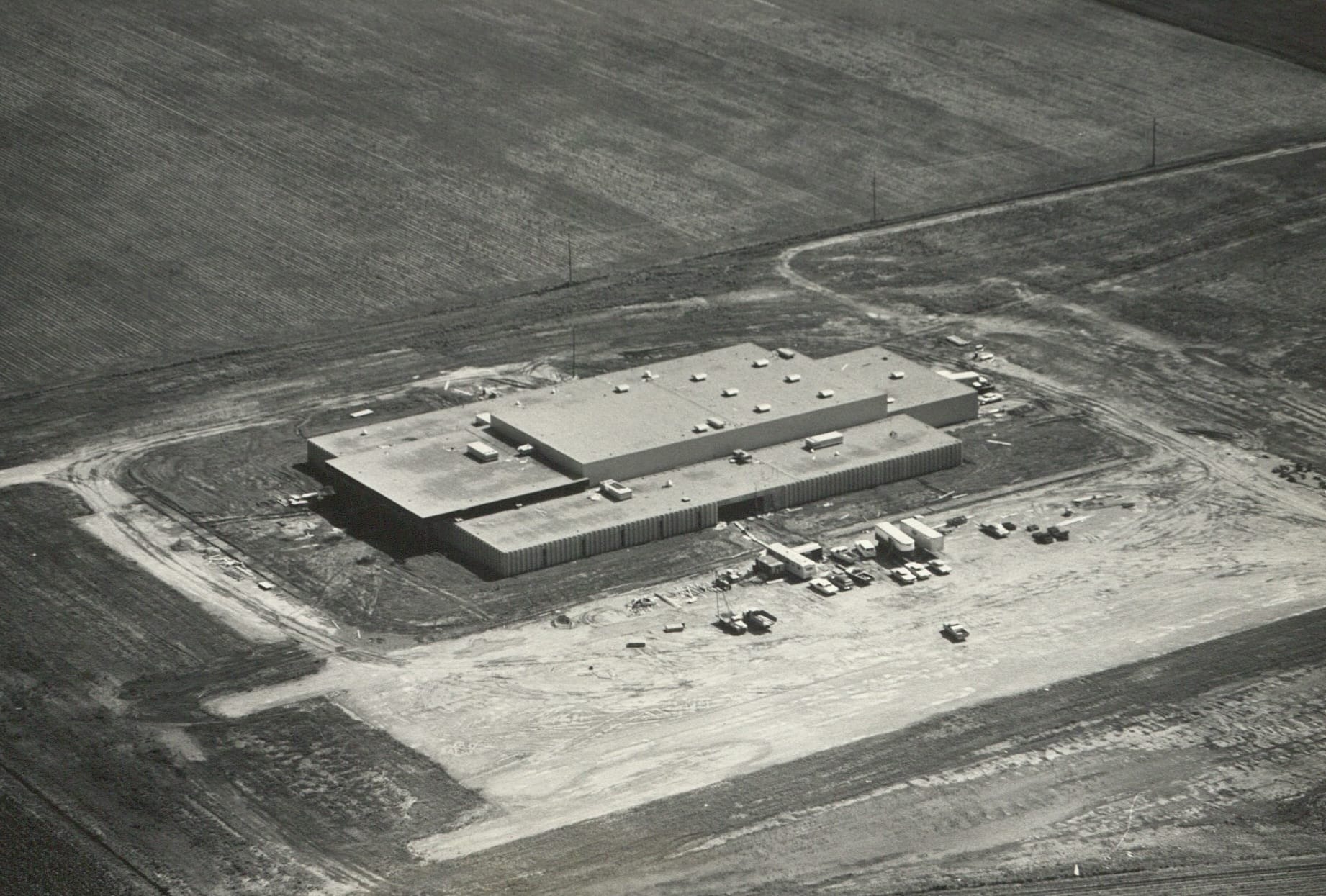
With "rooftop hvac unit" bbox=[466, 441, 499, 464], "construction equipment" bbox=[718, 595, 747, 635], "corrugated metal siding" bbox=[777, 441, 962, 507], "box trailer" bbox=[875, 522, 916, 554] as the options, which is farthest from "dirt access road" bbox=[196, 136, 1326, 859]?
"rooftop hvac unit" bbox=[466, 441, 499, 464]

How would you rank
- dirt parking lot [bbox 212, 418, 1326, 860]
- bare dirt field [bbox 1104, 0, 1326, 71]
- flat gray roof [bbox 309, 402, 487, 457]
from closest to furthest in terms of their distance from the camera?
dirt parking lot [bbox 212, 418, 1326, 860] < flat gray roof [bbox 309, 402, 487, 457] < bare dirt field [bbox 1104, 0, 1326, 71]

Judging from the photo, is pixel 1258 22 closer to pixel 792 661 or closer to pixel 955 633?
pixel 955 633

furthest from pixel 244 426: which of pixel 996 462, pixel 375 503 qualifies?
pixel 996 462

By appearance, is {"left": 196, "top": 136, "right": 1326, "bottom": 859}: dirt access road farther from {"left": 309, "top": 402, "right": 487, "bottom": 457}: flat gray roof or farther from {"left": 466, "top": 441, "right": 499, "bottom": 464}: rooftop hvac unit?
{"left": 309, "top": 402, "right": 487, "bottom": 457}: flat gray roof

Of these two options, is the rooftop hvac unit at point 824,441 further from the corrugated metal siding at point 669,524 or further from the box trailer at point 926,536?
the box trailer at point 926,536

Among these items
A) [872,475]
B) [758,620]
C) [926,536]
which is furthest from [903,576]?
[872,475]

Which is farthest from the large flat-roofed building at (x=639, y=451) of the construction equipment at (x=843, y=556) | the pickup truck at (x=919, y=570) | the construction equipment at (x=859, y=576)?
the pickup truck at (x=919, y=570)

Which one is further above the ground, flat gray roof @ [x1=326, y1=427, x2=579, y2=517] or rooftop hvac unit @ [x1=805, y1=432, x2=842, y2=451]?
rooftop hvac unit @ [x1=805, y1=432, x2=842, y2=451]
